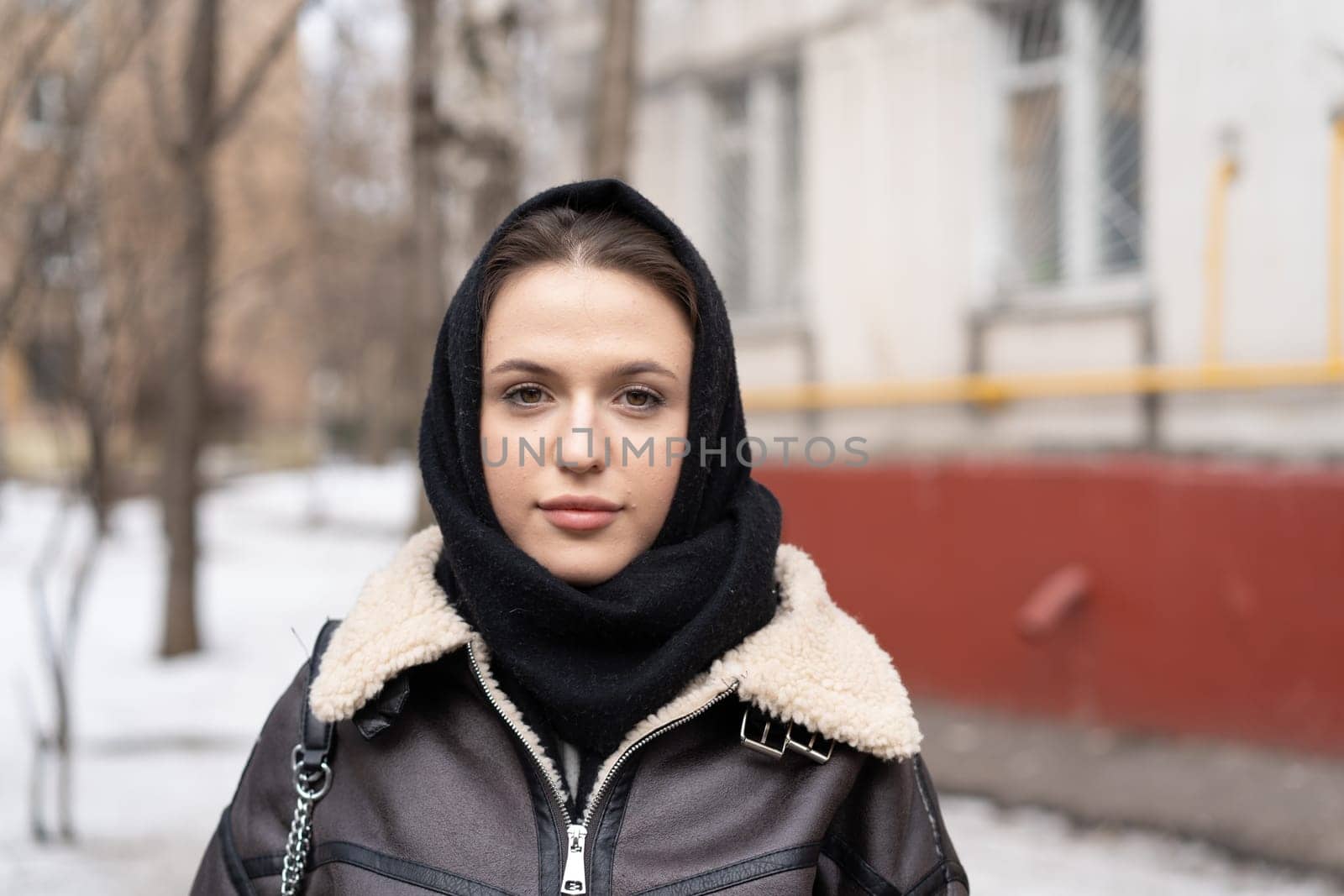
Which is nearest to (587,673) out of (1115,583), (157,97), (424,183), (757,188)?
(424,183)

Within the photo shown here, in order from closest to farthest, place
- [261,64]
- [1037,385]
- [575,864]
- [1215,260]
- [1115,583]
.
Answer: [575,864], [1115,583], [1215,260], [261,64], [1037,385]

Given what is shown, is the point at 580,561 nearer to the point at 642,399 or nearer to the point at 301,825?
the point at 642,399

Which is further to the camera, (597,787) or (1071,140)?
(1071,140)

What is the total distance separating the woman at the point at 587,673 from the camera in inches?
54.3

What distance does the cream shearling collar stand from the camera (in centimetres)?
140

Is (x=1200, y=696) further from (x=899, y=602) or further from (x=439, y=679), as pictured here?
(x=439, y=679)

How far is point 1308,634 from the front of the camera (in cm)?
442

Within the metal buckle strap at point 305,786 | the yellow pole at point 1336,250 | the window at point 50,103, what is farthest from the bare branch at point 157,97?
the yellow pole at point 1336,250

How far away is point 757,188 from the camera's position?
286 inches

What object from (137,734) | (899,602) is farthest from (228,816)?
(899,602)

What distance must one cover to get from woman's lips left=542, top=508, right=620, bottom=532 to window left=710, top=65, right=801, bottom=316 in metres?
5.72

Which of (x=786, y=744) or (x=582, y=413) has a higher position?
(x=582, y=413)

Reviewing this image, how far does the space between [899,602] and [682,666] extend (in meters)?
4.46

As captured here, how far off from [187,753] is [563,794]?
4.04m
